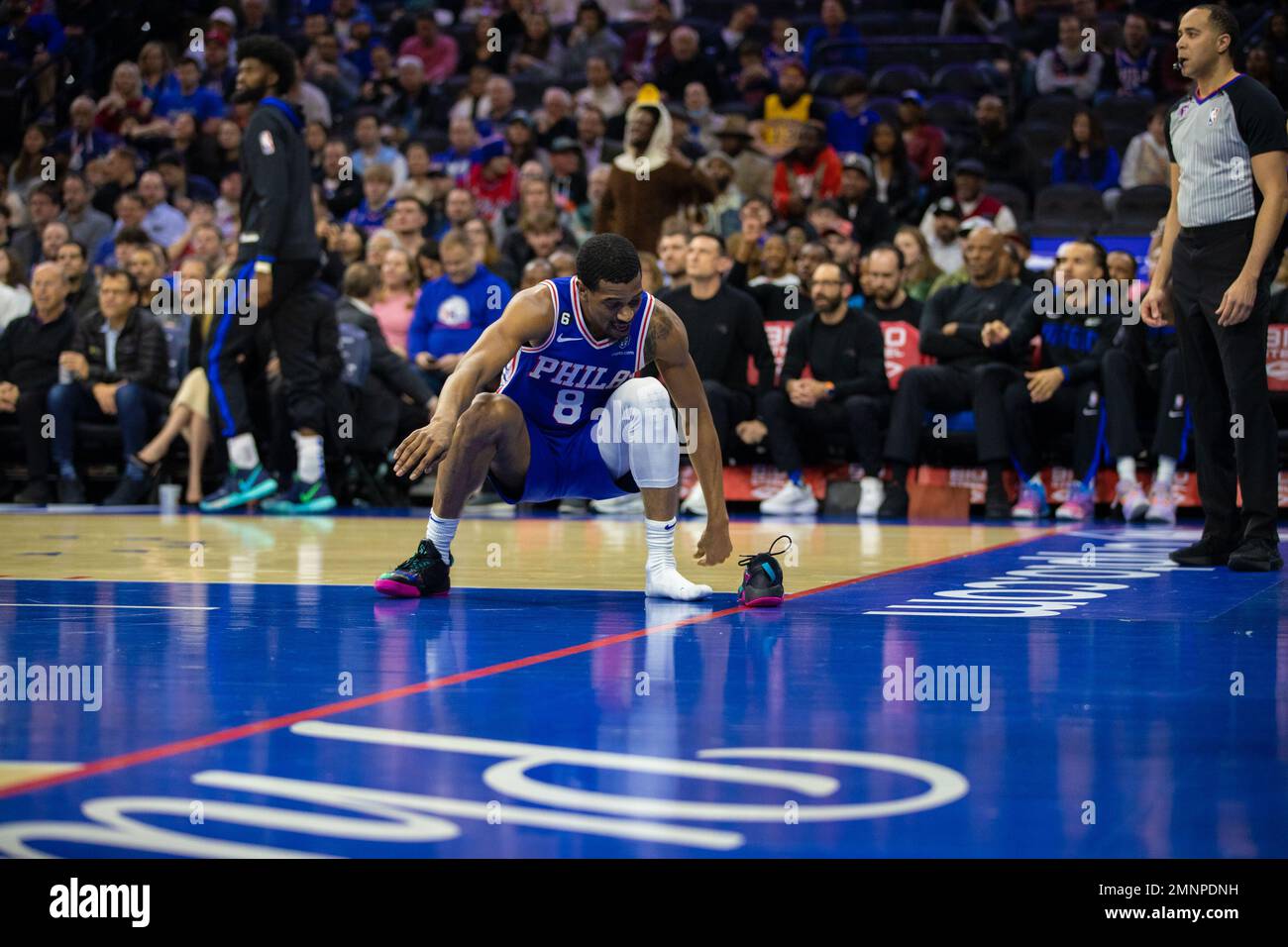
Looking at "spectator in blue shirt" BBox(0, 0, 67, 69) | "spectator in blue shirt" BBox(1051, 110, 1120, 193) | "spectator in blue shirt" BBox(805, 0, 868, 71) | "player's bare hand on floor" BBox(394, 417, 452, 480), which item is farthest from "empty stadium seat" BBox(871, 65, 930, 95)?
"player's bare hand on floor" BBox(394, 417, 452, 480)

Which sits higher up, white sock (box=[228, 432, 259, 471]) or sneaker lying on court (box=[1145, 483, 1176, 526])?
white sock (box=[228, 432, 259, 471])

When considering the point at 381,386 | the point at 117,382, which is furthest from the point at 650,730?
the point at 117,382

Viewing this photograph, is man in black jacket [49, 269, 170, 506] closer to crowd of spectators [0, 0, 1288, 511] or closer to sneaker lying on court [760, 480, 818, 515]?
crowd of spectators [0, 0, 1288, 511]

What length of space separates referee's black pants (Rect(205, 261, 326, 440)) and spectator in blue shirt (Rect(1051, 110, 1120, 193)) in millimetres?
6225

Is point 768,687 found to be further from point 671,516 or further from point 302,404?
point 302,404

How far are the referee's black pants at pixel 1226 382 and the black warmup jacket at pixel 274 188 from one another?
485cm

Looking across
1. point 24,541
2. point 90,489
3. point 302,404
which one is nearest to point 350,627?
point 24,541

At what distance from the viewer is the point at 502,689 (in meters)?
3.51

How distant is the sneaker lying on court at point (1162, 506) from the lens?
30.8 ft

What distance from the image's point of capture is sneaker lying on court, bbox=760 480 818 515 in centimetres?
1023

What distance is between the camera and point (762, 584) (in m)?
5.08

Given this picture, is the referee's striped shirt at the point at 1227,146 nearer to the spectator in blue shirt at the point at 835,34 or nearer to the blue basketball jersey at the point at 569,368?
the blue basketball jersey at the point at 569,368

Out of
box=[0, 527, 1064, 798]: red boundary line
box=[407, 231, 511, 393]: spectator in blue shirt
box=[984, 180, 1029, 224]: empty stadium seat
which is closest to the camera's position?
box=[0, 527, 1064, 798]: red boundary line

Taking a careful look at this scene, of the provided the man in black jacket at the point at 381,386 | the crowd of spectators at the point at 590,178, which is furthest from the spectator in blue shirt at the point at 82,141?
the man in black jacket at the point at 381,386
